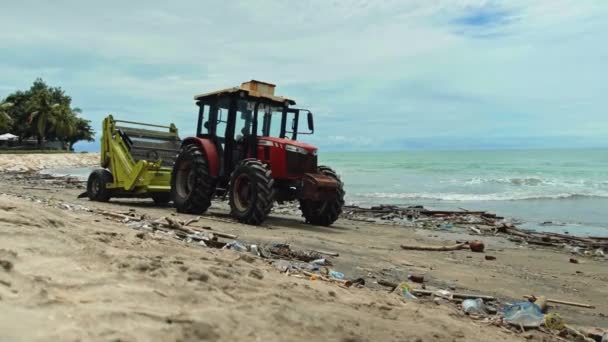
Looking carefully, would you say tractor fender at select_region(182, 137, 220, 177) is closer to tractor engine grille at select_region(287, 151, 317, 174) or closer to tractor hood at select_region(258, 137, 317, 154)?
tractor hood at select_region(258, 137, 317, 154)

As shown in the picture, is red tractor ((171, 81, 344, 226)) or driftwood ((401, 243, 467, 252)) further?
red tractor ((171, 81, 344, 226))

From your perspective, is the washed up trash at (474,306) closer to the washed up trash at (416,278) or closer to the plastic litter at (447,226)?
the washed up trash at (416,278)

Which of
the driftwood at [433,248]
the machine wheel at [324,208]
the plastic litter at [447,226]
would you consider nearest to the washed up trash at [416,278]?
the driftwood at [433,248]

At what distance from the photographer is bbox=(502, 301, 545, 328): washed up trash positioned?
4.67 meters

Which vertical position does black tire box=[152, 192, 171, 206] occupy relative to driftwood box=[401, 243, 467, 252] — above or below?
above

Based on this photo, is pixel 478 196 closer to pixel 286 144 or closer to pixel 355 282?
pixel 286 144

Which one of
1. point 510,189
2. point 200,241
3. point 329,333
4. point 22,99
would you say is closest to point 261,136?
point 200,241

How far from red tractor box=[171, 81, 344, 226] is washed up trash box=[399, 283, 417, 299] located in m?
4.89

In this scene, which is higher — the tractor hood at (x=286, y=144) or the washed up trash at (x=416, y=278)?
the tractor hood at (x=286, y=144)

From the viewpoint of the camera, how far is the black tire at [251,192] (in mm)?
9977

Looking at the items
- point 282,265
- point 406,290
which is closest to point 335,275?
point 282,265

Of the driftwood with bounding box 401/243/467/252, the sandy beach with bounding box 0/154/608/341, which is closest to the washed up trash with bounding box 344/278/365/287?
the sandy beach with bounding box 0/154/608/341

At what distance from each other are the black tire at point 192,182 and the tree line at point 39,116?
48.7m

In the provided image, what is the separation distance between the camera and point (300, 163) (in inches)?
426
